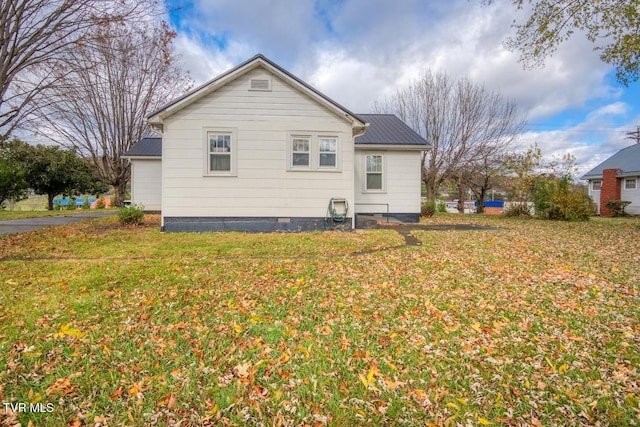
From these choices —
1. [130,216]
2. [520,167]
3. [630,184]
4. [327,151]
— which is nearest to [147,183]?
[130,216]

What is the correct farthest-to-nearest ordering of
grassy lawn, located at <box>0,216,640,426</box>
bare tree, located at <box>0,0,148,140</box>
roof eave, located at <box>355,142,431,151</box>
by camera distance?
roof eave, located at <box>355,142,431,151</box> → bare tree, located at <box>0,0,148,140</box> → grassy lawn, located at <box>0,216,640,426</box>

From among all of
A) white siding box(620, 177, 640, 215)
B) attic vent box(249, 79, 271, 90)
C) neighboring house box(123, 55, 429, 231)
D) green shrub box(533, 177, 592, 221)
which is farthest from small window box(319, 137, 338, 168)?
white siding box(620, 177, 640, 215)

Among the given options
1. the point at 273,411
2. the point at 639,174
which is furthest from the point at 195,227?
the point at 639,174

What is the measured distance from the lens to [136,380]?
8.87 ft

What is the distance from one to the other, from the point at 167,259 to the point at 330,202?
557 centimetres

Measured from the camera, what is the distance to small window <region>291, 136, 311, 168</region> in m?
10.4

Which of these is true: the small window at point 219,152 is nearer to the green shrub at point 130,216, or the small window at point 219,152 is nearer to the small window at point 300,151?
the small window at point 300,151

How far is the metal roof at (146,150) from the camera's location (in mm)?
17062

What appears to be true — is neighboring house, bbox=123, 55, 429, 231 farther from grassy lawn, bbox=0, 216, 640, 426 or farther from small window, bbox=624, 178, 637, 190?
small window, bbox=624, 178, 637, 190

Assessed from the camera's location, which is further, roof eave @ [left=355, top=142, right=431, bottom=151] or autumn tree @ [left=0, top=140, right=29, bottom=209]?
autumn tree @ [left=0, top=140, right=29, bottom=209]

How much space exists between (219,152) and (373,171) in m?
6.92

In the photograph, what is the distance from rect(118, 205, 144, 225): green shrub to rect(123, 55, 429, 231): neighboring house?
8.45 ft

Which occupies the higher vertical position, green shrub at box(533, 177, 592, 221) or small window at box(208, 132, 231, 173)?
small window at box(208, 132, 231, 173)

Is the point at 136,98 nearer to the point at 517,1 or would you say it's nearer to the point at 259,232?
the point at 259,232
